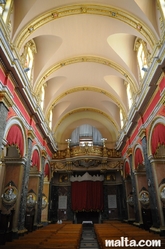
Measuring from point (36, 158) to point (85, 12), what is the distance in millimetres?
7435

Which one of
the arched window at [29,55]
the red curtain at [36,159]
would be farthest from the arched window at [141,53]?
the red curtain at [36,159]

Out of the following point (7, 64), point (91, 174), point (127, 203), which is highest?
point (7, 64)

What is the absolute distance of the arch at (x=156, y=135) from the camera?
739 cm

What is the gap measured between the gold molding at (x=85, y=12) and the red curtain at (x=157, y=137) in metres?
3.24

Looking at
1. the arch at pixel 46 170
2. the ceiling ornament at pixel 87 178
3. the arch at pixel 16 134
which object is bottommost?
the ceiling ornament at pixel 87 178

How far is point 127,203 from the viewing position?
1309 centimetres

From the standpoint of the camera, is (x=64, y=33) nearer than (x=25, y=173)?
No

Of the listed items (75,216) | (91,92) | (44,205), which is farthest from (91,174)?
(91,92)

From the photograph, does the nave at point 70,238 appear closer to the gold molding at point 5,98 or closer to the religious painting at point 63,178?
the gold molding at point 5,98

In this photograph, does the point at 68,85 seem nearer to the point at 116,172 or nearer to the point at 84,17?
the point at 84,17

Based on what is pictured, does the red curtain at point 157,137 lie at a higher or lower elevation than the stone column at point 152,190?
higher

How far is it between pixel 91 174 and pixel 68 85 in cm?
717

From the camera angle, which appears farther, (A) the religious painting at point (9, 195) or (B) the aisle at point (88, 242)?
(A) the religious painting at point (9, 195)

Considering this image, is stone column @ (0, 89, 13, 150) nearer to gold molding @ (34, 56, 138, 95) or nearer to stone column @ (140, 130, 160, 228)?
gold molding @ (34, 56, 138, 95)
